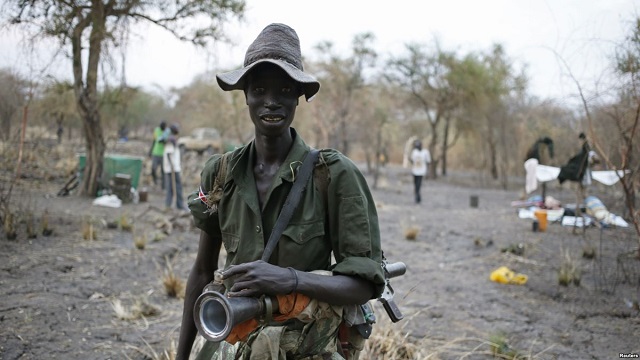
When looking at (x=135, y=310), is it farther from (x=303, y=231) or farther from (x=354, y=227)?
(x=354, y=227)

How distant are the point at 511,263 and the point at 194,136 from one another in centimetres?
2205

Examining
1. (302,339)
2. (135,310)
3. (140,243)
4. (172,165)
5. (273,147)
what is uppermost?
(273,147)

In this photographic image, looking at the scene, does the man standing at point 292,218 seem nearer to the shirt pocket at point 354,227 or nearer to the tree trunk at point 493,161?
the shirt pocket at point 354,227

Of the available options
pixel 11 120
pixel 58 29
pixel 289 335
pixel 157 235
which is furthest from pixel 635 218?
pixel 58 29

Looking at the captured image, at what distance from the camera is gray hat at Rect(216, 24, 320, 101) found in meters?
1.65

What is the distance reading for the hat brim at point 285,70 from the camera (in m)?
1.62

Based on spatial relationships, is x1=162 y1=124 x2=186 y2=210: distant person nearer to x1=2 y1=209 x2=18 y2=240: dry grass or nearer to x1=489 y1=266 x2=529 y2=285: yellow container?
x1=2 y1=209 x2=18 y2=240: dry grass

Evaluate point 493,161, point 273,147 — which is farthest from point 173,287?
point 493,161

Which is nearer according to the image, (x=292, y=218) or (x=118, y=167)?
(x=292, y=218)

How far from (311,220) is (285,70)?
1.60 ft

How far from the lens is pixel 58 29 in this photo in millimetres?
9141

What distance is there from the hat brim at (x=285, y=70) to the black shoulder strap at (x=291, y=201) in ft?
0.75

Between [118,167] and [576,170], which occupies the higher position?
[576,170]

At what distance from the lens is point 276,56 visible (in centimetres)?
170
